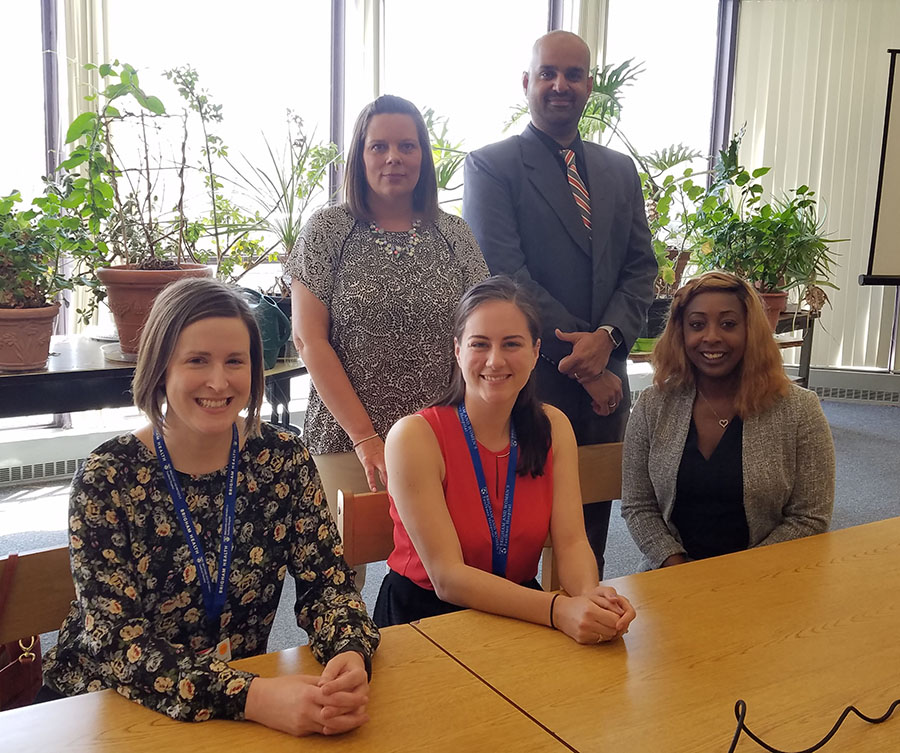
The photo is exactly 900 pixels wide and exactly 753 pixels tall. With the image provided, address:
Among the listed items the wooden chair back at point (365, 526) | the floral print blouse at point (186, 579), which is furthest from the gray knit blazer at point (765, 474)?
the floral print blouse at point (186, 579)

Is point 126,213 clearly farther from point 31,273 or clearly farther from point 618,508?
point 618,508

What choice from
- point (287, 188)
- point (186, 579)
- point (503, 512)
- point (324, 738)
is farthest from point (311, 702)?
point (287, 188)

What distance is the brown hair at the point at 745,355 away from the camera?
2055mm

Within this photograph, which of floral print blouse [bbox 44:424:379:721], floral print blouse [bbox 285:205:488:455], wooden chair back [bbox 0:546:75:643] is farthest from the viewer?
floral print blouse [bbox 285:205:488:455]

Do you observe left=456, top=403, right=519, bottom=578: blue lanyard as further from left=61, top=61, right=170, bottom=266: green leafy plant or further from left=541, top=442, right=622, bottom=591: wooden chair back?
left=61, top=61, right=170, bottom=266: green leafy plant

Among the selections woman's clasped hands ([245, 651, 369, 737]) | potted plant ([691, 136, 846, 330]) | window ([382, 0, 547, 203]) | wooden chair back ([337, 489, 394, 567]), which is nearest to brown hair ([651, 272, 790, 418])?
wooden chair back ([337, 489, 394, 567])

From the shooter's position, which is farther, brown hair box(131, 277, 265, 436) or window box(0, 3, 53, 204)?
window box(0, 3, 53, 204)

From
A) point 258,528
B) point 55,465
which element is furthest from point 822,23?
point 258,528

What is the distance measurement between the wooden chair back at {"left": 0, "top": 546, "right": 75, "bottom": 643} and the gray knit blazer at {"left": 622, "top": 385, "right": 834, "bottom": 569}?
1249 millimetres

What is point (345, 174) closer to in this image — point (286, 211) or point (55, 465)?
point (286, 211)

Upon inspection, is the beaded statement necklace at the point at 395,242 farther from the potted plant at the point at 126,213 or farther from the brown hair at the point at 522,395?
the potted plant at the point at 126,213

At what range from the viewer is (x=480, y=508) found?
168 centimetres

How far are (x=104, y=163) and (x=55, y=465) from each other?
249 cm

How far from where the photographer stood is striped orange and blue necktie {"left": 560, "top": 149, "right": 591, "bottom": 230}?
252cm
